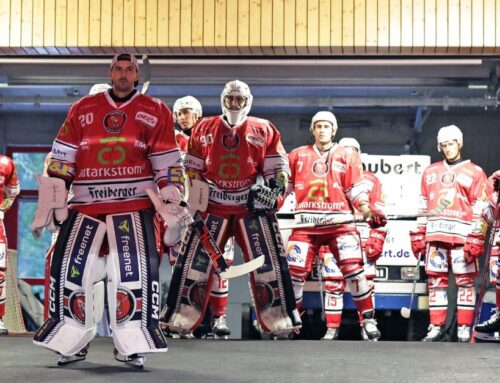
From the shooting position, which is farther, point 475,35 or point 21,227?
point 21,227

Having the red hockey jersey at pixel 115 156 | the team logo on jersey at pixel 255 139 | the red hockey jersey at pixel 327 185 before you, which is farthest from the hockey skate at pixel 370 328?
the red hockey jersey at pixel 115 156

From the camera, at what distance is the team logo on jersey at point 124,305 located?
16.7 feet

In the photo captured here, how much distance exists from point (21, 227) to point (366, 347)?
32.4 feet

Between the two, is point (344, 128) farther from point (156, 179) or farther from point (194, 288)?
point (156, 179)

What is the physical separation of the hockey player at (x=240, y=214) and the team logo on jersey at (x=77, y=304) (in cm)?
180

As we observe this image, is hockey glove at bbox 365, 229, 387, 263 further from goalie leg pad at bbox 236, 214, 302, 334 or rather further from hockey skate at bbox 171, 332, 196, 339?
hockey skate at bbox 171, 332, 196, 339

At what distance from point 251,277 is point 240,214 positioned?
428 millimetres

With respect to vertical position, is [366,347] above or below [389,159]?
below

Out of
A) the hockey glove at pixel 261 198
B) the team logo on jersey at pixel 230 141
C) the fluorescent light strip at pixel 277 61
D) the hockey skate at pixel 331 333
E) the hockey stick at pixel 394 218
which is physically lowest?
the hockey skate at pixel 331 333

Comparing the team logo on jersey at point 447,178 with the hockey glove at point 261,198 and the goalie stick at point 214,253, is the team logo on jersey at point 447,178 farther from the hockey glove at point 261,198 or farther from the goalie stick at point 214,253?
the goalie stick at point 214,253

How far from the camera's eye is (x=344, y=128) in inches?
567

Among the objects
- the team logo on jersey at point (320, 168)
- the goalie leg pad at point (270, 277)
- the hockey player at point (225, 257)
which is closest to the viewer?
the goalie leg pad at point (270, 277)

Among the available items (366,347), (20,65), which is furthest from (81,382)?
(20,65)

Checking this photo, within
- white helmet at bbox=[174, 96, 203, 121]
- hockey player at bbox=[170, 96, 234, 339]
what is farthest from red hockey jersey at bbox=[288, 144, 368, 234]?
white helmet at bbox=[174, 96, 203, 121]
